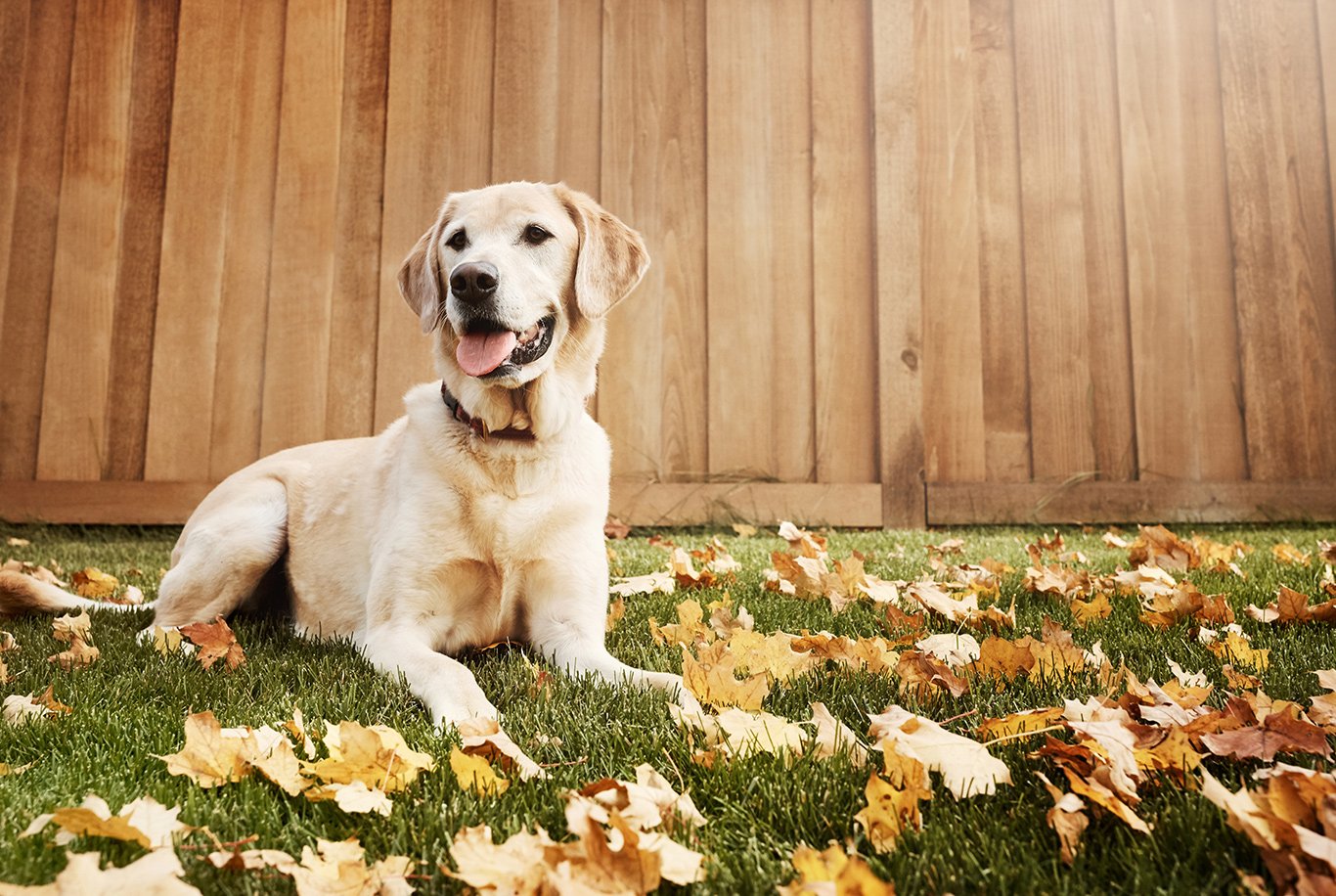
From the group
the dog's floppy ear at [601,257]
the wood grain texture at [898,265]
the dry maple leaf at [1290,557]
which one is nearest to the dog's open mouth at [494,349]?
the dog's floppy ear at [601,257]

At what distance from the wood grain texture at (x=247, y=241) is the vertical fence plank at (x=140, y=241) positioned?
388 millimetres

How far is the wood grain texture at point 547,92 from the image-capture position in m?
4.80

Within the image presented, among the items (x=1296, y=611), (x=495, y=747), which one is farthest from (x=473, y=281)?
(x=1296, y=611)

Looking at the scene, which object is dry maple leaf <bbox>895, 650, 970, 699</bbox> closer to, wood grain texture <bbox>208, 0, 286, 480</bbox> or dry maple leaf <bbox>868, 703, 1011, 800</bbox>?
dry maple leaf <bbox>868, 703, 1011, 800</bbox>

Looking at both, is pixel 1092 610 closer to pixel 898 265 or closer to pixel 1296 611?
pixel 1296 611

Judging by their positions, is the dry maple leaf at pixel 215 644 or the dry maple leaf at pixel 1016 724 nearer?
the dry maple leaf at pixel 1016 724

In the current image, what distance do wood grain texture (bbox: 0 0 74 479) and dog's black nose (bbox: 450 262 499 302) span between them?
3.82 meters

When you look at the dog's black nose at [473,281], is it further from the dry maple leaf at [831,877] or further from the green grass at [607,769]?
the dry maple leaf at [831,877]

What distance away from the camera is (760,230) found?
4.79 metres

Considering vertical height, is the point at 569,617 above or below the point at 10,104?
below

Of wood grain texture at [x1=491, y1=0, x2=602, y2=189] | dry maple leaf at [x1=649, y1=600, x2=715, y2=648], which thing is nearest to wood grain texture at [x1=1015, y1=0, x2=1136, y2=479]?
wood grain texture at [x1=491, y1=0, x2=602, y2=189]

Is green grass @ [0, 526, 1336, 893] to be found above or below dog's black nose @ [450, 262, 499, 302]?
below

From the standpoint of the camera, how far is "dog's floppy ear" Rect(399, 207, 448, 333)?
2.43 m

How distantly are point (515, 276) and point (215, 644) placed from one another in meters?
1.13
